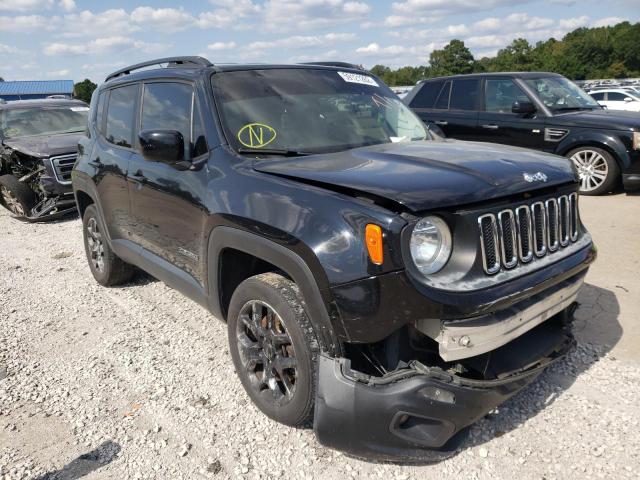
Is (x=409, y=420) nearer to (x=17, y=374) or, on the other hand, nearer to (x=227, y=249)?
(x=227, y=249)

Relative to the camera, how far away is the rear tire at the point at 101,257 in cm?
488

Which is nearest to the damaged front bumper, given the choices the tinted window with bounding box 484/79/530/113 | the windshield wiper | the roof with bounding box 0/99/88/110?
the windshield wiper

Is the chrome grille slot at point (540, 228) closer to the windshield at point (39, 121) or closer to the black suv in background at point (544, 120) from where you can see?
the black suv in background at point (544, 120)

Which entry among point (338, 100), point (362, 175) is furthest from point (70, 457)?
point (338, 100)

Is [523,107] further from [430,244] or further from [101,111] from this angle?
[430,244]

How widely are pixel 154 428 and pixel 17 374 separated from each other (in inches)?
52.5

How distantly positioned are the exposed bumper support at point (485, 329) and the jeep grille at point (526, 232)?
20 cm

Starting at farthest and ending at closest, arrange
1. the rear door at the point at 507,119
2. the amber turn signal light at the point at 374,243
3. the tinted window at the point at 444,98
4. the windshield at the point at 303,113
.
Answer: the tinted window at the point at 444,98 < the rear door at the point at 507,119 < the windshield at the point at 303,113 < the amber turn signal light at the point at 374,243

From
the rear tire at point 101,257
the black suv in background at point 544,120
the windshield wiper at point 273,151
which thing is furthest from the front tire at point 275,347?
the black suv in background at point 544,120

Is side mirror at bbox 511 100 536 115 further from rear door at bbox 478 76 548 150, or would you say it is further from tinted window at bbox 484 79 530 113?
tinted window at bbox 484 79 530 113

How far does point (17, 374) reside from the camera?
11.9 ft

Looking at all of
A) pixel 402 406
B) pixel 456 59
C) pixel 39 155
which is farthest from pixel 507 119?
pixel 456 59

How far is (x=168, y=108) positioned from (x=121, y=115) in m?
0.94

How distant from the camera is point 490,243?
92.4 inches
